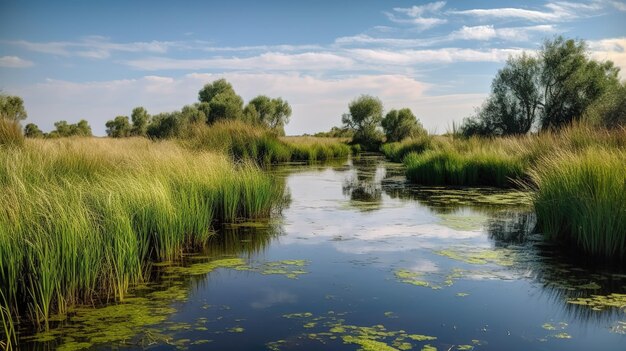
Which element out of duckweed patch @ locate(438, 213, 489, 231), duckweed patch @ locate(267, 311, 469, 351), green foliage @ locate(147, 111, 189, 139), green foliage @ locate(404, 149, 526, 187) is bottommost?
duckweed patch @ locate(267, 311, 469, 351)

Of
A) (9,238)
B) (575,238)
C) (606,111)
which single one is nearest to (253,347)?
(9,238)

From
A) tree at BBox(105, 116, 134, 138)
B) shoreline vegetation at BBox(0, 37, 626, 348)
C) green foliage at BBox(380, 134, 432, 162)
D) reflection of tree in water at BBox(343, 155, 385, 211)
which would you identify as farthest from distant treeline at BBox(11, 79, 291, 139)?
shoreline vegetation at BBox(0, 37, 626, 348)

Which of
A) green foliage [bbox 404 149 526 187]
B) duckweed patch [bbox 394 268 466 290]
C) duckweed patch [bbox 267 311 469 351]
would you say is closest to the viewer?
duckweed patch [bbox 267 311 469 351]

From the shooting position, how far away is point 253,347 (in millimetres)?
3939

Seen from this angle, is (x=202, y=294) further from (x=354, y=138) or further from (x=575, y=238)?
(x=354, y=138)

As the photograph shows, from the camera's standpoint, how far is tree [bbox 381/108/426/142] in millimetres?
51062

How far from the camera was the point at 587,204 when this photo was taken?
257 inches

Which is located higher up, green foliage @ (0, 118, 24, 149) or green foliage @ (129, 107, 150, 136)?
green foliage @ (129, 107, 150, 136)

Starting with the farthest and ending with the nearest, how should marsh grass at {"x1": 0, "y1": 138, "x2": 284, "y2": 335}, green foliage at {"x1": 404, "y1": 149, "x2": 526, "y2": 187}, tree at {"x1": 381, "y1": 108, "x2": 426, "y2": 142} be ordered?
1. tree at {"x1": 381, "y1": 108, "x2": 426, "y2": 142}
2. green foliage at {"x1": 404, "y1": 149, "x2": 526, "y2": 187}
3. marsh grass at {"x1": 0, "y1": 138, "x2": 284, "y2": 335}

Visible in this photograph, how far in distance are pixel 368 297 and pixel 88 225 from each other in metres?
2.90

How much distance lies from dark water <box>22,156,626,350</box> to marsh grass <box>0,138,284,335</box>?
0.33 m

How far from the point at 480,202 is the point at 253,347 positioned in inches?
347

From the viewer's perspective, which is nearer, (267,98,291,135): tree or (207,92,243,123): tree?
(207,92,243,123): tree

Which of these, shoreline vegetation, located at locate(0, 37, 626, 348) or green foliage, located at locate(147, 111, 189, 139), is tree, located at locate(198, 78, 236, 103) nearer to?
green foliage, located at locate(147, 111, 189, 139)
